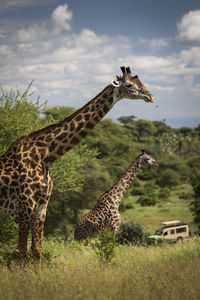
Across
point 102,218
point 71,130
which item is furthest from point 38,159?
point 102,218

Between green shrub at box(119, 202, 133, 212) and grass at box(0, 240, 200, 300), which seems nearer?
grass at box(0, 240, 200, 300)

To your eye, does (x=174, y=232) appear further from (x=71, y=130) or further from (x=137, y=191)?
(x=137, y=191)

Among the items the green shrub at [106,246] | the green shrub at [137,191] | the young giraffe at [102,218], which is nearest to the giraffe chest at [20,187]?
the green shrub at [106,246]

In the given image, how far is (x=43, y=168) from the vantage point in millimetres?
8055

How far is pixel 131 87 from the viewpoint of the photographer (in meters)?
8.13

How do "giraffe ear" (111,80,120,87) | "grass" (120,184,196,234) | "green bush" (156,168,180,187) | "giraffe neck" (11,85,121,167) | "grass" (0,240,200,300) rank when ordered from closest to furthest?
"grass" (0,240,200,300) < "giraffe ear" (111,80,120,87) < "giraffe neck" (11,85,121,167) < "grass" (120,184,196,234) < "green bush" (156,168,180,187)

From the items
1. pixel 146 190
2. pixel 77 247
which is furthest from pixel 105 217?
pixel 146 190

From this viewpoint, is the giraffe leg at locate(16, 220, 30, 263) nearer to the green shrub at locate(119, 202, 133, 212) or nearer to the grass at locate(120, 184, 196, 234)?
the grass at locate(120, 184, 196, 234)

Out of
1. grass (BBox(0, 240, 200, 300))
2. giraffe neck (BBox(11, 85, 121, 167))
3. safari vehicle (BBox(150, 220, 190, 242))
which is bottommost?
safari vehicle (BBox(150, 220, 190, 242))

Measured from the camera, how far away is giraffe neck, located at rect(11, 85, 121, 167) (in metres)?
8.16

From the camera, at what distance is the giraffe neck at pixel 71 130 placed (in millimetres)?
8156

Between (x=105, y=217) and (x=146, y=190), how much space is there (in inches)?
1460

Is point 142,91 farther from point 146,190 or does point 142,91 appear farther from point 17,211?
point 146,190

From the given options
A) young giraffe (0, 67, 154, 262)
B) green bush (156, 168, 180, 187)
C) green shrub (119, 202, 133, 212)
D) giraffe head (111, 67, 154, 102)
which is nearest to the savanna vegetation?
young giraffe (0, 67, 154, 262)
